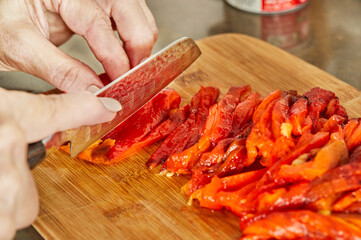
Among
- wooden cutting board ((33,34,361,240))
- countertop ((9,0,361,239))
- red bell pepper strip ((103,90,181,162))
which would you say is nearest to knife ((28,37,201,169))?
red bell pepper strip ((103,90,181,162))

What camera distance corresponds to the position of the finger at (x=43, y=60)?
2.87 metres

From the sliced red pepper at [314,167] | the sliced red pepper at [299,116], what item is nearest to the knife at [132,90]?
the sliced red pepper at [299,116]

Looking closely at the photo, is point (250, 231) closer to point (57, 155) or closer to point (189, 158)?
point (189, 158)

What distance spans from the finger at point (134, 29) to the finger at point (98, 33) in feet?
0.39

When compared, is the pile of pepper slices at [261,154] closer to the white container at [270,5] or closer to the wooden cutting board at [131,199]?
the wooden cutting board at [131,199]

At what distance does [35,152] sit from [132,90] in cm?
80

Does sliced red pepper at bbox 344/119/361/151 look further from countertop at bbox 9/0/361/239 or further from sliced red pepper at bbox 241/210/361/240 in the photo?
countertop at bbox 9/0/361/239

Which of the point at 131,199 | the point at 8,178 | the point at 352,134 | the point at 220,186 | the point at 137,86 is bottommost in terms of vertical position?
the point at 131,199

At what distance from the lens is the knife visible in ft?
8.10

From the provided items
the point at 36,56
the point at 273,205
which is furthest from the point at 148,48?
the point at 273,205

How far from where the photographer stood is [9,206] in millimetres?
1996

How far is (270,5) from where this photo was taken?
457 centimetres

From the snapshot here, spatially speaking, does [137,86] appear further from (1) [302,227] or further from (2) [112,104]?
(1) [302,227]

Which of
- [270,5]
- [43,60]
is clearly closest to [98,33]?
[43,60]
